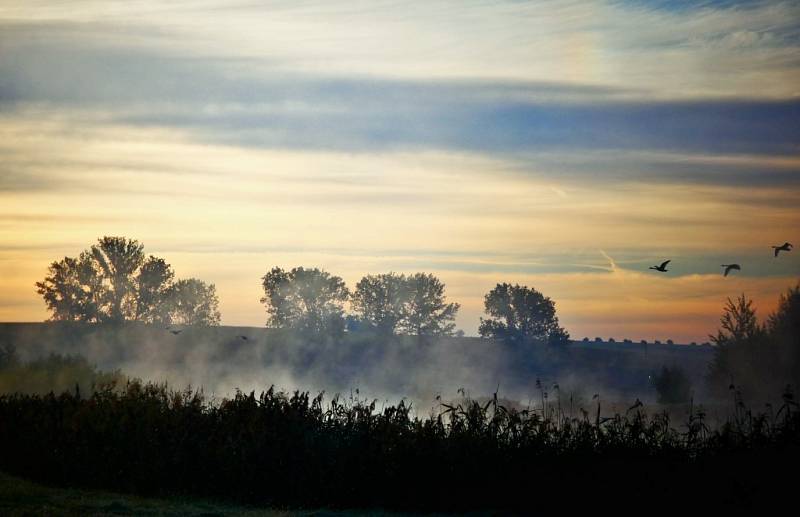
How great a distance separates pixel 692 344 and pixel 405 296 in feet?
308

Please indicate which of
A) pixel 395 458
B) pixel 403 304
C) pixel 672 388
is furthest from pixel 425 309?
pixel 395 458

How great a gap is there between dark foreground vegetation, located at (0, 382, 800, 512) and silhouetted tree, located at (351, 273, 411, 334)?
95928mm

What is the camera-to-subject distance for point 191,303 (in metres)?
115

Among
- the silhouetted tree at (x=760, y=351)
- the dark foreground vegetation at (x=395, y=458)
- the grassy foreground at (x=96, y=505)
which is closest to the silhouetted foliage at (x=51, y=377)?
the dark foreground vegetation at (x=395, y=458)

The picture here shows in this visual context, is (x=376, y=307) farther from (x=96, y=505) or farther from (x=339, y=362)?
(x=96, y=505)

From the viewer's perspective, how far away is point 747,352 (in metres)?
62.3

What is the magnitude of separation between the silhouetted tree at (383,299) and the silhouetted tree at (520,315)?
10314mm

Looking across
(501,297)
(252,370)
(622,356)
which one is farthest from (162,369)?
(622,356)

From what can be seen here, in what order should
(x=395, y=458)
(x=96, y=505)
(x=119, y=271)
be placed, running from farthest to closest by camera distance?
(x=119, y=271) → (x=395, y=458) → (x=96, y=505)

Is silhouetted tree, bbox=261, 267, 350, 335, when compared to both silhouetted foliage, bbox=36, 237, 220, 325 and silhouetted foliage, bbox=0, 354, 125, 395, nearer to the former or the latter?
silhouetted foliage, bbox=36, 237, 220, 325

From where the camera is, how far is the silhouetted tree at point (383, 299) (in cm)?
11712

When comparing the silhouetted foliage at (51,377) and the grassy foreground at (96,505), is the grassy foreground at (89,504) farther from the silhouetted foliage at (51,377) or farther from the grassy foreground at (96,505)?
the silhouetted foliage at (51,377)

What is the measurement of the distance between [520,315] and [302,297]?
27086 mm

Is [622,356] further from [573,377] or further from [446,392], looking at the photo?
[446,392]
